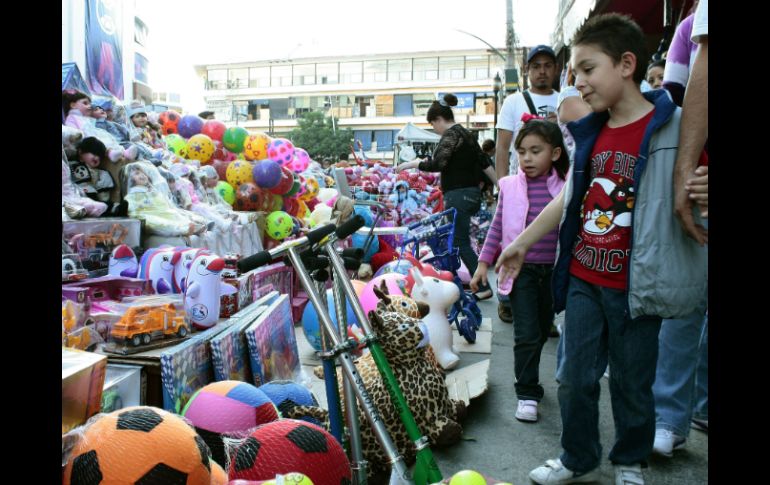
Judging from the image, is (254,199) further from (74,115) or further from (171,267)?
(171,267)

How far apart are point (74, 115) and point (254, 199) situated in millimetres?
2100

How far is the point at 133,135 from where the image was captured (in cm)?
642

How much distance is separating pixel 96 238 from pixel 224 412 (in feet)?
7.67

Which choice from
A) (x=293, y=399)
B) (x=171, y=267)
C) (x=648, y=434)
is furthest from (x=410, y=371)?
(x=171, y=267)

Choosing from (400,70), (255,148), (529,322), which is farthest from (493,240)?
(400,70)

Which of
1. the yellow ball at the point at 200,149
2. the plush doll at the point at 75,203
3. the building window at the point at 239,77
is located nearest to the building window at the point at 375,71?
the building window at the point at 239,77

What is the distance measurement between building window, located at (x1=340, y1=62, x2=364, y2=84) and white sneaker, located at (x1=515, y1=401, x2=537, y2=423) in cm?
5386

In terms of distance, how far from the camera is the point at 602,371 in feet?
7.87

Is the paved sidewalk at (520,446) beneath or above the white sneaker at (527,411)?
beneath

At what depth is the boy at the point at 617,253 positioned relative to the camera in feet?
7.09

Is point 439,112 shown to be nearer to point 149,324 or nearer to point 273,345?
point 273,345

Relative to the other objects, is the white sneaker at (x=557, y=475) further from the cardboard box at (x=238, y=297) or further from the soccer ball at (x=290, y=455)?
the cardboard box at (x=238, y=297)

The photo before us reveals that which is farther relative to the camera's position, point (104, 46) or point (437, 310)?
point (104, 46)

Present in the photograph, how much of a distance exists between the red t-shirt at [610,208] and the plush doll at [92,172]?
4023 millimetres
